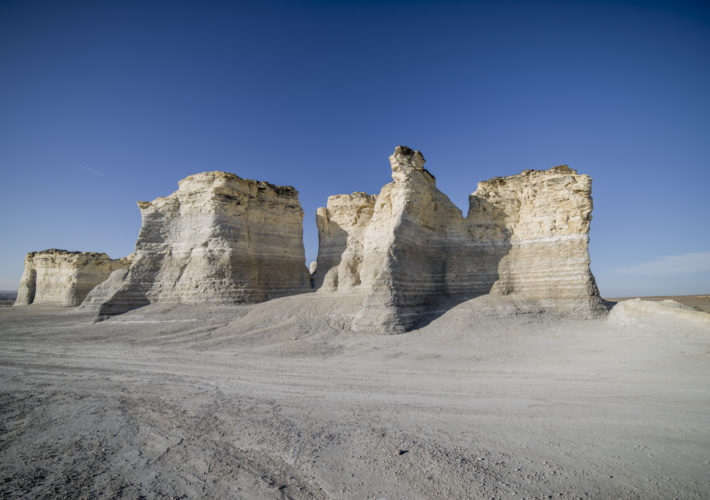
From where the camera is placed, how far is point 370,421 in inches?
185

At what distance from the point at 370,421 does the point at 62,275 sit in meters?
42.3

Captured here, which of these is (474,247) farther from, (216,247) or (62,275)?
(62,275)

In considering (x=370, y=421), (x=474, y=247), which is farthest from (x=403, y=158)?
(x=370, y=421)

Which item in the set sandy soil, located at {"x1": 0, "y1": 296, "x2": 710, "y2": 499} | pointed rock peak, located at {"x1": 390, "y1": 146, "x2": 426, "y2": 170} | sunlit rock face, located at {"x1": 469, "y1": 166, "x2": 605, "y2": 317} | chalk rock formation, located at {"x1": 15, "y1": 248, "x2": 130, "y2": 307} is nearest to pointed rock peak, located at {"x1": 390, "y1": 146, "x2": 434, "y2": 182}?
pointed rock peak, located at {"x1": 390, "y1": 146, "x2": 426, "y2": 170}

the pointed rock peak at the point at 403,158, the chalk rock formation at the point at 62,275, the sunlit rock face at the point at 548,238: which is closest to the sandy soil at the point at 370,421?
the sunlit rock face at the point at 548,238

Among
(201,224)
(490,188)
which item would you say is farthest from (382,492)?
(201,224)

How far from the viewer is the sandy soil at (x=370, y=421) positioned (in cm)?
314

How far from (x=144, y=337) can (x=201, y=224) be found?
28.5 feet

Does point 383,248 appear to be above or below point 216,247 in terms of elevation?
below

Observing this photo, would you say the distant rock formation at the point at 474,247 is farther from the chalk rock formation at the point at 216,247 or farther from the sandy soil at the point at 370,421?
the chalk rock formation at the point at 216,247

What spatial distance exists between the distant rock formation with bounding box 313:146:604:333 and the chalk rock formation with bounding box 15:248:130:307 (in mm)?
28361

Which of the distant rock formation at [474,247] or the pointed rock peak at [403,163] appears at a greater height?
the pointed rock peak at [403,163]

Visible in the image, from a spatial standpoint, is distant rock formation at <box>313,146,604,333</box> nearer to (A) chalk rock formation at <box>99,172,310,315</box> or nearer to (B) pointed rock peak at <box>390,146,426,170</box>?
Answer: (B) pointed rock peak at <box>390,146,426,170</box>

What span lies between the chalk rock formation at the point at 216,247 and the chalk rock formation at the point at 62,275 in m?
14.6
